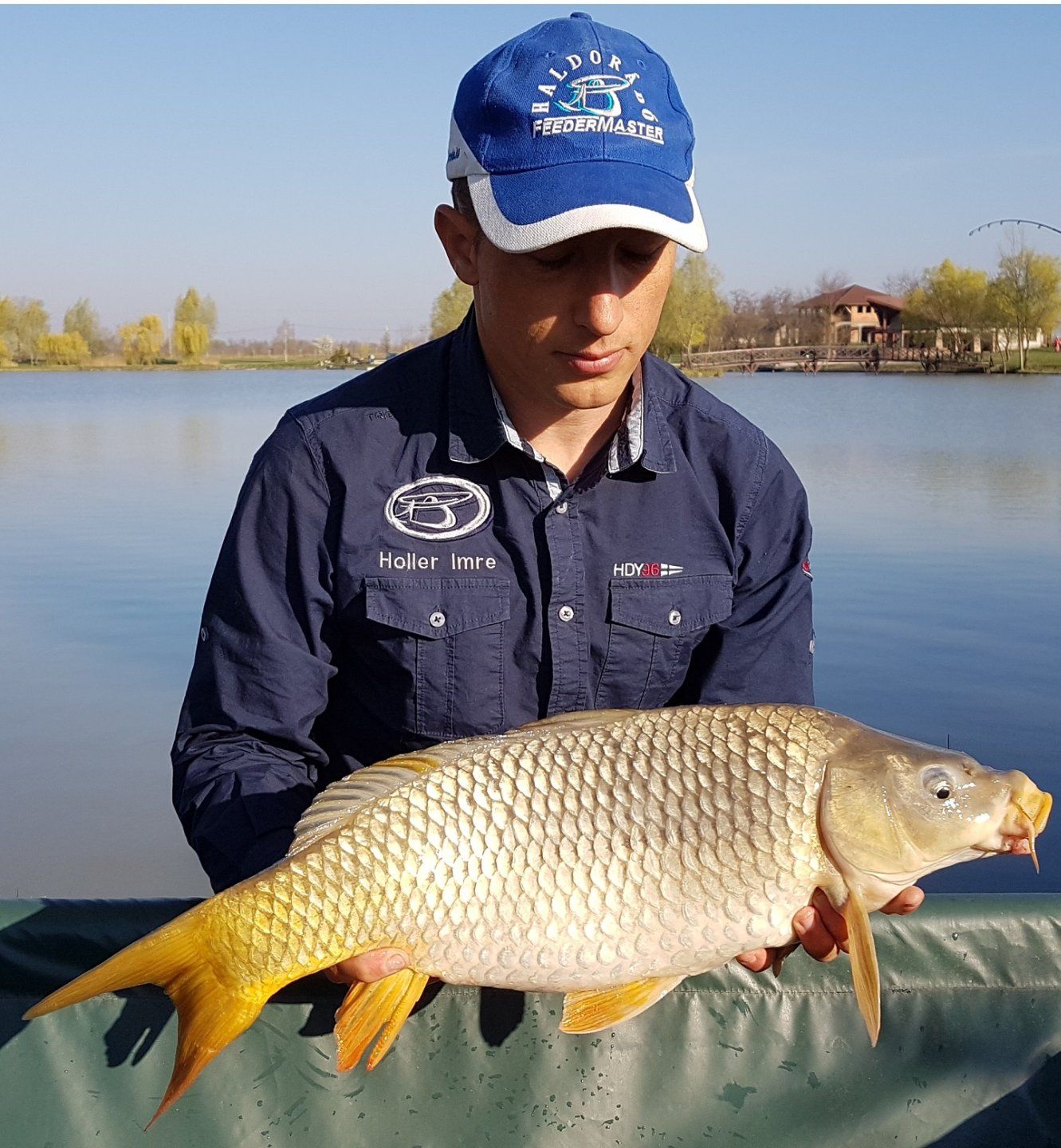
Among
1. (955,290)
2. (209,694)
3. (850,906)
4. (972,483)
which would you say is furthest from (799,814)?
(955,290)

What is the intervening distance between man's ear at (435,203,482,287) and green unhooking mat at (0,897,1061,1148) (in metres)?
1.17

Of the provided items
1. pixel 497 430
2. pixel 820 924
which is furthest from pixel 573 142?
pixel 820 924

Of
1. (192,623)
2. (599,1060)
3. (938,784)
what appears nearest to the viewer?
(938,784)

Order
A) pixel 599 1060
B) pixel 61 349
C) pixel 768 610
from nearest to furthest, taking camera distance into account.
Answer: pixel 599 1060
pixel 768 610
pixel 61 349

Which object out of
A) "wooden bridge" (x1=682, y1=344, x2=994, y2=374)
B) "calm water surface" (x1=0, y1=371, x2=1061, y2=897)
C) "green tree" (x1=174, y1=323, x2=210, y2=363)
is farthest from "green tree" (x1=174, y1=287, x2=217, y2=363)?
"calm water surface" (x1=0, y1=371, x2=1061, y2=897)

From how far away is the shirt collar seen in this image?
7.58ft

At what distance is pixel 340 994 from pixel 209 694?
52 centimetres

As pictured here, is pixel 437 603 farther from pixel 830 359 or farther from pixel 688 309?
pixel 830 359

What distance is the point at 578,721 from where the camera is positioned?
1830 millimetres

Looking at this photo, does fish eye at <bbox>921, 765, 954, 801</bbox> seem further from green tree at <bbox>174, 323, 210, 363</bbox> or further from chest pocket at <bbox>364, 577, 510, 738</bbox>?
green tree at <bbox>174, 323, 210, 363</bbox>

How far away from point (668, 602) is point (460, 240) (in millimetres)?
710

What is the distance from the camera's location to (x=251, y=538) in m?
2.22

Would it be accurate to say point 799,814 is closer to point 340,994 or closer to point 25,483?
point 340,994

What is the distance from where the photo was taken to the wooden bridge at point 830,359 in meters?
64.6
